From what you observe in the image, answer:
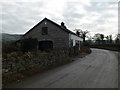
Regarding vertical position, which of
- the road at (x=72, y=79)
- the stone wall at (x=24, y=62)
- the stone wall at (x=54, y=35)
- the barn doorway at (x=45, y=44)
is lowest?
the road at (x=72, y=79)

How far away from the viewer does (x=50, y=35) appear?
31375mm

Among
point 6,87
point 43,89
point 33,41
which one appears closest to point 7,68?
point 6,87

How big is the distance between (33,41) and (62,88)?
19.4m

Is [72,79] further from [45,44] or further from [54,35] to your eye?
[45,44]

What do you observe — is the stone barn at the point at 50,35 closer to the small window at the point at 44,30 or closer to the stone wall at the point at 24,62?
the small window at the point at 44,30

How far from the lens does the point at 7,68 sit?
9156mm

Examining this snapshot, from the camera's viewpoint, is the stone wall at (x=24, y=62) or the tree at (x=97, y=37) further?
the tree at (x=97, y=37)

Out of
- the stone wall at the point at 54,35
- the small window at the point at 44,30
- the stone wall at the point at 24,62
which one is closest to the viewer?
the stone wall at the point at 24,62

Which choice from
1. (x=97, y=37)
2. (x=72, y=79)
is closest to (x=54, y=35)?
(x=72, y=79)

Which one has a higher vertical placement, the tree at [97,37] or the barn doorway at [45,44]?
the tree at [97,37]

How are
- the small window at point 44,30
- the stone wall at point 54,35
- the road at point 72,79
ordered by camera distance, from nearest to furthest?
the road at point 72,79, the stone wall at point 54,35, the small window at point 44,30

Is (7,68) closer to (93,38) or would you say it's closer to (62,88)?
(62,88)

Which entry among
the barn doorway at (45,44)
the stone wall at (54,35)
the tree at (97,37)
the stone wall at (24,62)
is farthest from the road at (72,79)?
the tree at (97,37)

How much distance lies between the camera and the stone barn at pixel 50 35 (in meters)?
30.8
